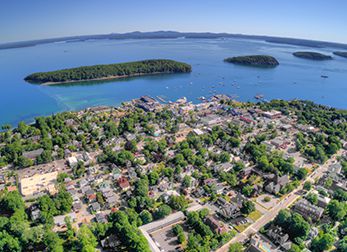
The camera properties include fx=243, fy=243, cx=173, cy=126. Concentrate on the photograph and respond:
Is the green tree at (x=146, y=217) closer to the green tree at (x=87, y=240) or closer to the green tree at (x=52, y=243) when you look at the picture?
the green tree at (x=87, y=240)

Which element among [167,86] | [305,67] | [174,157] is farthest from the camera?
[305,67]

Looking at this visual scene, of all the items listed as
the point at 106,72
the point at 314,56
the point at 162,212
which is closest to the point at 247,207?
the point at 162,212

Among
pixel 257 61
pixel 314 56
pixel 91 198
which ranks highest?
pixel 314 56

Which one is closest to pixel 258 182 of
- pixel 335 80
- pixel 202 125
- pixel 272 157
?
pixel 272 157

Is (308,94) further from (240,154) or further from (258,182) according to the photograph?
(258,182)

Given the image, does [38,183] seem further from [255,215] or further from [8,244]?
[255,215]
